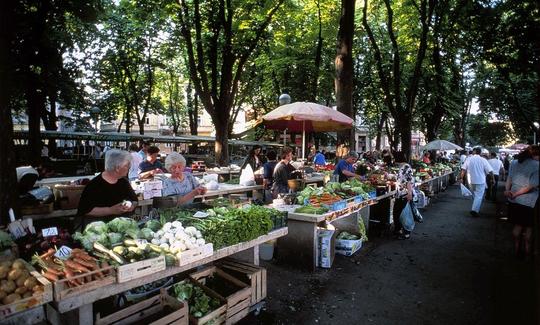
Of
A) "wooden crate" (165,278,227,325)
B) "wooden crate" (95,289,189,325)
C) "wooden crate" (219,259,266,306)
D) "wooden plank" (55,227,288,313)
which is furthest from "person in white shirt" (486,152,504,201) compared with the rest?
"wooden crate" (95,289,189,325)

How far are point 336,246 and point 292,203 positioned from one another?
4.02ft

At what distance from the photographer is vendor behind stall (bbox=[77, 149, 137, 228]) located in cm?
425

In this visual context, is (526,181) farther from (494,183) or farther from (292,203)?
(494,183)

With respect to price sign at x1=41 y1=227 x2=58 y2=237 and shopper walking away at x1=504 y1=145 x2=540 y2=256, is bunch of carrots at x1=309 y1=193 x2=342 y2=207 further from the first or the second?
price sign at x1=41 y1=227 x2=58 y2=237

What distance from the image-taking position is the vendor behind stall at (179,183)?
512 cm

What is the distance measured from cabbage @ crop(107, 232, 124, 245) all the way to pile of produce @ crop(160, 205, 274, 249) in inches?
30.2

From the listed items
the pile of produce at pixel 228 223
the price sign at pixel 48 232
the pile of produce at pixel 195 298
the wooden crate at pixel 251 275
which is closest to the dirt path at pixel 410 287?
the wooden crate at pixel 251 275

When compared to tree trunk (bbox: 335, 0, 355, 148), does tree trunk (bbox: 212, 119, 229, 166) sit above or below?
below

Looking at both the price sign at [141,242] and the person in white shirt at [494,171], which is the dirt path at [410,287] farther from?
the person in white shirt at [494,171]

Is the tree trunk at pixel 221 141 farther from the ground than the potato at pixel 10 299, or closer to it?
farther from the ground

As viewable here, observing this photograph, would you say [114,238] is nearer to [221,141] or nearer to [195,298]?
[195,298]

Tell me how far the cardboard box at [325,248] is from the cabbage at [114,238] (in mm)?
3519

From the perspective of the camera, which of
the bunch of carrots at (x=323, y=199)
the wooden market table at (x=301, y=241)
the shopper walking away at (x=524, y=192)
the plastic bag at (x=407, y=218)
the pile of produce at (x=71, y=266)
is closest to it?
the pile of produce at (x=71, y=266)

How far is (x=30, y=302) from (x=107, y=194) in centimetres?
202
